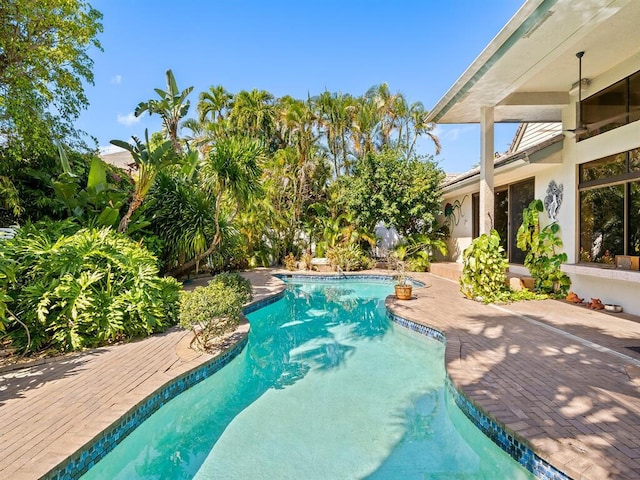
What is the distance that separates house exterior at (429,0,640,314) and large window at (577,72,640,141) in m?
0.03

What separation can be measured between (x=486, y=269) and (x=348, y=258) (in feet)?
28.9

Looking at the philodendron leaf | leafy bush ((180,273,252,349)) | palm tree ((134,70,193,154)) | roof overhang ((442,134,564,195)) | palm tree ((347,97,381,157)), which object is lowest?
leafy bush ((180,273,252,349))

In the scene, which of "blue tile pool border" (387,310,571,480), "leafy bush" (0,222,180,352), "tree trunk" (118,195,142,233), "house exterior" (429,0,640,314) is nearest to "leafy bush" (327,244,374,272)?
"house exterior" (429,0,640,314)

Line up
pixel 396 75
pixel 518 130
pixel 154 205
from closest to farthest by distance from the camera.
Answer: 1. pixel 154 205
2. pixel 518 130
3. pixel 396 75

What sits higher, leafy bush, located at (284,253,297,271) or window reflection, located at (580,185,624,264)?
window reflection, located at (580,185,624,264)

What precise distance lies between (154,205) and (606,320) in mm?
12978

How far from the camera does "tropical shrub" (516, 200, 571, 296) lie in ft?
35.3

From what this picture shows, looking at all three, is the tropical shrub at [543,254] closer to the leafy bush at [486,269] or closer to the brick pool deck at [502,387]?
the leafy bush at [486,269]

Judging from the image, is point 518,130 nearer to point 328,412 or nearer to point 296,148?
point 296,148

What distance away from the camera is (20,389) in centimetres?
508

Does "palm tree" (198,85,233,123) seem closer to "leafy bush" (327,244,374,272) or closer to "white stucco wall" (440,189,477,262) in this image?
"leafy bush" (327,244,374,272)

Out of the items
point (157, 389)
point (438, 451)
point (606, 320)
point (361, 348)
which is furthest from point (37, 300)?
point (606, 320)

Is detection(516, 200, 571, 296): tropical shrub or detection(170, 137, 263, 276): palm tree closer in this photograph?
detection(516, 200, 571, 296): tropical shrub

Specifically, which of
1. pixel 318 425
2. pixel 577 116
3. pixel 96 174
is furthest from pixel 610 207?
pixel 96 174
